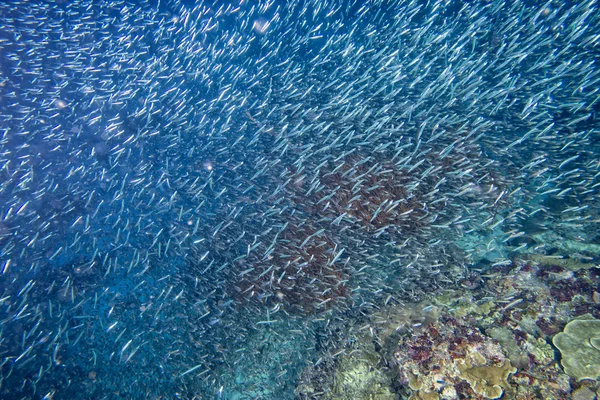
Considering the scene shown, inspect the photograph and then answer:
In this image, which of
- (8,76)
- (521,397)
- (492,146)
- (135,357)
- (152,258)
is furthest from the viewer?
(8,76)

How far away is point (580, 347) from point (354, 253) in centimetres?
360

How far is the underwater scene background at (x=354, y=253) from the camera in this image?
→ 4.97m

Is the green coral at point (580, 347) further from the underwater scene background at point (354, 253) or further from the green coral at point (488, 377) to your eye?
the green coral at point (488, 377)

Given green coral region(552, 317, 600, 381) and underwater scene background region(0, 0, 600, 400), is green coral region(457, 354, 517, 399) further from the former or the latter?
green coral region(552, 317, 600, 381)

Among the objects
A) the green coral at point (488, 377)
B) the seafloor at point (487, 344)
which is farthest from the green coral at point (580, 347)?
the green coral at point (488, 377)

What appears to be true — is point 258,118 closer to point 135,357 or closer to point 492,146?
point 492,146

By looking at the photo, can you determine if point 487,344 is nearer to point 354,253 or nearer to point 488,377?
point 488,377

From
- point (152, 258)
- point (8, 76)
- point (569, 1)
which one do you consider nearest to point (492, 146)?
point (569, 1)

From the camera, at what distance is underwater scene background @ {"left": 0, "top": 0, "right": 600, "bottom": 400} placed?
4.97 metres

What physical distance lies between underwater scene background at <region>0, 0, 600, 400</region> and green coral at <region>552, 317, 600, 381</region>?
0.02m

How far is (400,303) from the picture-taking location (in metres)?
5.69

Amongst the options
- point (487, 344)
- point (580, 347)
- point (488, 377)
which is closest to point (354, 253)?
point (487, 344)

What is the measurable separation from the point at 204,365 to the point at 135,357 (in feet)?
5.73

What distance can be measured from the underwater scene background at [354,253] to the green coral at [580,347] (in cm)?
2
